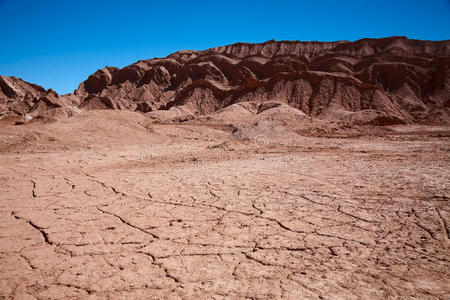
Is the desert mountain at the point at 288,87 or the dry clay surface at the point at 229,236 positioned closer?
the dry clay surface at the point at 229,236

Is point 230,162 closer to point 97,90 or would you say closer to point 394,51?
point 394,51

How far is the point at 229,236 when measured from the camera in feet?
7.57

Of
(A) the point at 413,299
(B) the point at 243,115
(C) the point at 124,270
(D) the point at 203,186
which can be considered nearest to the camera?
(A) the point at 413,299

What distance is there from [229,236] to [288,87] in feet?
90.8

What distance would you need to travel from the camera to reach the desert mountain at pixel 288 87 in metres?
24.5

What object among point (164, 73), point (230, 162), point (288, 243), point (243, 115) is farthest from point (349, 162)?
point (164, 73)

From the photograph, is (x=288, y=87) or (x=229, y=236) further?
(x=288, y=87)

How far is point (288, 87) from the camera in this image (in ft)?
91.7

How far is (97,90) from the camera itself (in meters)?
46.4

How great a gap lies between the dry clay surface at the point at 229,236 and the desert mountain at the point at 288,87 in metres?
16.3

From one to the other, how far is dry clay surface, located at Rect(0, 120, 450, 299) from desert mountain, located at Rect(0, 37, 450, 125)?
16.3 m

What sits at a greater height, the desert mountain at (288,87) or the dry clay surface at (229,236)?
the desert mountain at (288,87)

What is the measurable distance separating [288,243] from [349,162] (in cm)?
405

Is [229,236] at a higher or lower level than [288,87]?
lower
